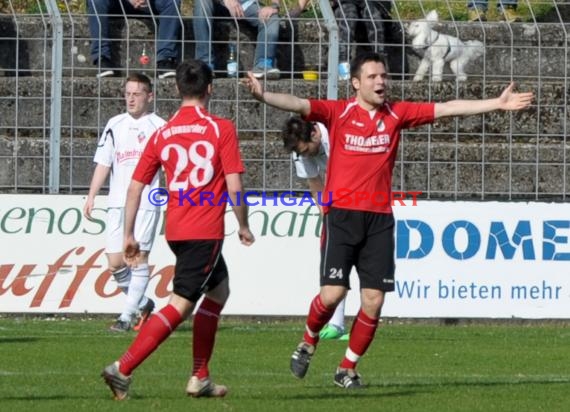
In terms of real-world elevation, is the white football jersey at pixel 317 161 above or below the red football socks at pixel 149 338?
above

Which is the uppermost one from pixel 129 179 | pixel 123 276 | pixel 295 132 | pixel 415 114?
pixel 415 114

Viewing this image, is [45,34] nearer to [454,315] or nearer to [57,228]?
[57,228]

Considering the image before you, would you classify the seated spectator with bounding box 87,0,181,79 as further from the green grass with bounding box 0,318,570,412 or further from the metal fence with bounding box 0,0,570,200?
the green grass with bounding box 0,318,570,412

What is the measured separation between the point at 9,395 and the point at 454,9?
12.7 metres

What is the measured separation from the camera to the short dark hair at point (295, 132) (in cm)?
1147

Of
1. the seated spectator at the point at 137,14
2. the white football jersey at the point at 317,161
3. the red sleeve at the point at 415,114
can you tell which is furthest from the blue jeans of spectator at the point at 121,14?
the red sleeve at the point at 415,114

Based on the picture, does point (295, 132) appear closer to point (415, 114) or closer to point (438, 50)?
point (415, 114)

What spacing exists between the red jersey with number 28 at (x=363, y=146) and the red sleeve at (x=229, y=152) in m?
1.01

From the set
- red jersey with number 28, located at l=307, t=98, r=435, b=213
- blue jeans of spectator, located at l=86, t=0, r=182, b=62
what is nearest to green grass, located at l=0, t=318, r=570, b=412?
red jersey with number 28, located at l=307, t=98, r=435, b=213

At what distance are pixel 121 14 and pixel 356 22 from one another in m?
2.76

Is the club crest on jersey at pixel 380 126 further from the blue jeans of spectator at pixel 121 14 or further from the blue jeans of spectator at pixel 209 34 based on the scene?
the blue jeans of spectator at pixel 121 14

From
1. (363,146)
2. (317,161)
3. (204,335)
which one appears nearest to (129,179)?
(317,161)

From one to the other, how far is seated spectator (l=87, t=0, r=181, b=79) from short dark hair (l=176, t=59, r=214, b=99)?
24.5ft

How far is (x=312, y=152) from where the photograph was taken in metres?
11.9
